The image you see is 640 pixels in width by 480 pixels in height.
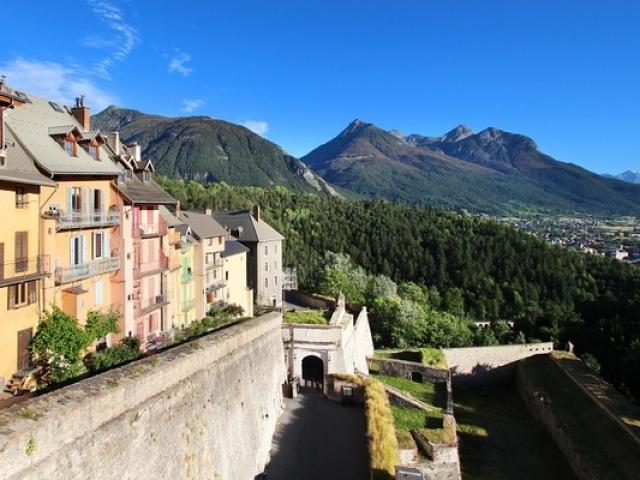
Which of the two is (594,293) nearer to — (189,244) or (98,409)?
(189,244)

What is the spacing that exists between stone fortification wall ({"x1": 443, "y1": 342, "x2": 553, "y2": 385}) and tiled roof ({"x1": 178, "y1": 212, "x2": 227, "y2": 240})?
23776mm

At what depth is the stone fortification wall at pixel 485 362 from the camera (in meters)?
47.1

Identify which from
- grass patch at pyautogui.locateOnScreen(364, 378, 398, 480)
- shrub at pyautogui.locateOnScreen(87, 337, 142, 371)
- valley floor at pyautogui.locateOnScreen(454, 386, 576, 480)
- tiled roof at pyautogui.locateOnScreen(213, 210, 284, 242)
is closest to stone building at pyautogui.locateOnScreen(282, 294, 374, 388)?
grass patch at pyautogui.locateOnScreen(364, 378, 398, 480)

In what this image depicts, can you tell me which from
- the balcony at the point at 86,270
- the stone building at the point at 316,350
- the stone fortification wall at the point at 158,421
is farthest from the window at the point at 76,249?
the stone building at the point at 316,350

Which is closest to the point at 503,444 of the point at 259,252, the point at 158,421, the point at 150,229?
the point at 158,421

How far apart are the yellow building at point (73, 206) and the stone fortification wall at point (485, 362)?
1300 inches

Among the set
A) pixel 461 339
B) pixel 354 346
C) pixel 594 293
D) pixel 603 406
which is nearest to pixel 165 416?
pixel 354 346

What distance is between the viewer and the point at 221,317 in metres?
34.3

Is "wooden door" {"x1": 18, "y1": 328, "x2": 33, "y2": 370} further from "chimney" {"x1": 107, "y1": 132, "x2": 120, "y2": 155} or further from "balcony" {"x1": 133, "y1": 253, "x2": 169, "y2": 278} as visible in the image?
"chimney" {"x1": 107, "y1": 132, "x2": 120, "y2": 155}

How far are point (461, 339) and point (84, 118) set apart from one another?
147ft

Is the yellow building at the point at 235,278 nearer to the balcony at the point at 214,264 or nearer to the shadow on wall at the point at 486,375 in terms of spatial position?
the balcony at the point at 214,264

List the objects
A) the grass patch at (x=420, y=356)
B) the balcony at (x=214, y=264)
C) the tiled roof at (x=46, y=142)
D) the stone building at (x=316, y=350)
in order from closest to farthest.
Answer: the tiled roof at (x=46, y=142)
the stone building at (x=316, y=350)
the balcony at (x=214, y=264)
the grass patch at (x=420, y=356)

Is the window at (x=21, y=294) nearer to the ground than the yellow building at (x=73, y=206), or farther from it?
nearer to the ground

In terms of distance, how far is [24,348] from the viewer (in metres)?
18.5
